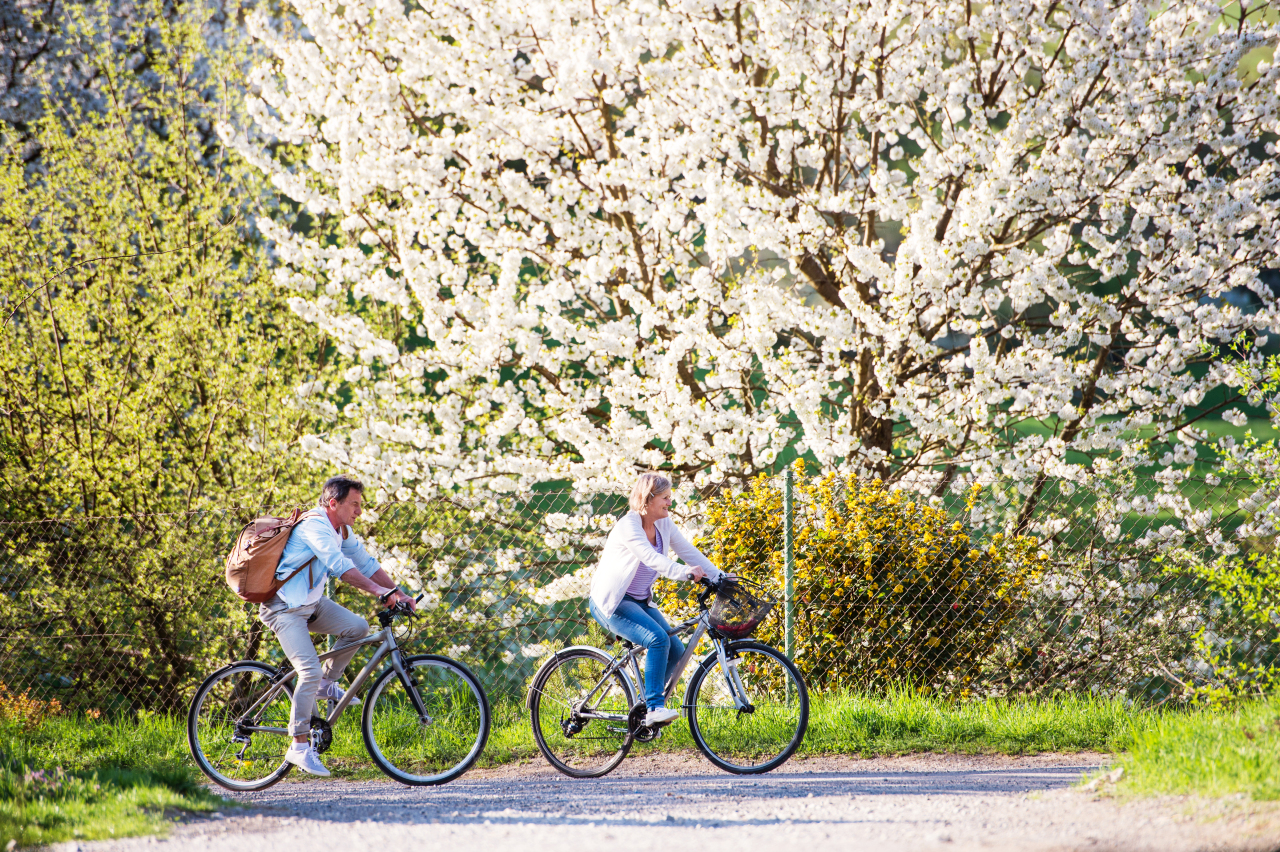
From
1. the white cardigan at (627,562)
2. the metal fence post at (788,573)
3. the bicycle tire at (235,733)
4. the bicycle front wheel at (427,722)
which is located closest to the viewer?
the white cardigan at (627,562)

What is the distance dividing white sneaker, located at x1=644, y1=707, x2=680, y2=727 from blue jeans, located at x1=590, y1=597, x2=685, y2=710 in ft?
0.13

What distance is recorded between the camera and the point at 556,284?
26.0 feet

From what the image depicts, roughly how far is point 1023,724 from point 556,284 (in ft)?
14.9

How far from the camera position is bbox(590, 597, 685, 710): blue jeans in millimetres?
5266

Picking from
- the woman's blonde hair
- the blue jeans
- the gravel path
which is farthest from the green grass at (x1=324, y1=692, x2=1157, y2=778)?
the woman's blonde hair

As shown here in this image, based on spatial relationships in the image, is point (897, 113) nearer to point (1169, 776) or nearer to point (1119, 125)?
point (1119, 125)

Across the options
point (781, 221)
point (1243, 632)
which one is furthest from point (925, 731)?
point (781, 221)

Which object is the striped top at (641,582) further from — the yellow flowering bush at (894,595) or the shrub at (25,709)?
the shrub at (25,709)

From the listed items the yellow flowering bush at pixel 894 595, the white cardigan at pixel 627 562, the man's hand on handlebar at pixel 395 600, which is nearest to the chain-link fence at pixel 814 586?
the yellow flowering bush at pixel 894 595

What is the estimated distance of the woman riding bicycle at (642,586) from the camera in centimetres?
523

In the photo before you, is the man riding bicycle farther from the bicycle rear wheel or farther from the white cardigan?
the white cardigan

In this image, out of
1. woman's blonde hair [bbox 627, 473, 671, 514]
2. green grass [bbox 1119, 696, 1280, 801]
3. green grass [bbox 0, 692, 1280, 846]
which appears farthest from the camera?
woman's blonde hair [bbox 627, 473, 671, 514]

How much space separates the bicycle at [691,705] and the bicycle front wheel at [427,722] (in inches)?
14.6

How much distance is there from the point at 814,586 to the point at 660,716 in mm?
1880
